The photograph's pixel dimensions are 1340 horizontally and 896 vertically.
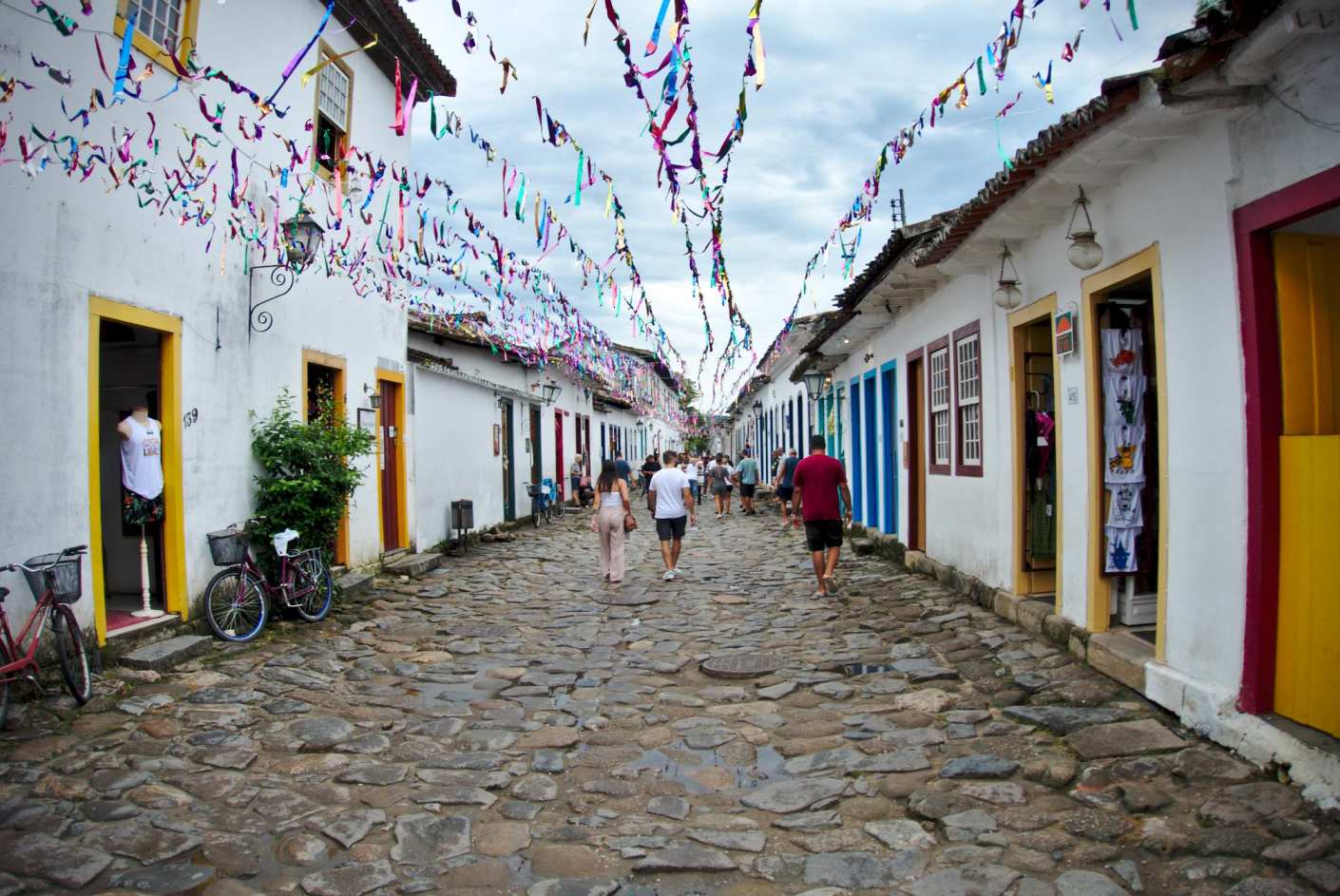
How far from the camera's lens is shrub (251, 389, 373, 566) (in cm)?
848

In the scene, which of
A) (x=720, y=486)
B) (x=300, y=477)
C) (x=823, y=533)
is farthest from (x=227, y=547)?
(x=720, y=486)

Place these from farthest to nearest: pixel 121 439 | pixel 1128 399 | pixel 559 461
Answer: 1. pixel 559 461
2. pixel 121 439
3. pixel 1128 399

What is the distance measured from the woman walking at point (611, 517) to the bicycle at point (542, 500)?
333 inches

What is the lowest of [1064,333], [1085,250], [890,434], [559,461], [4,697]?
[4,697]

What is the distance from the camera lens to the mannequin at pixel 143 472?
694 centimetres

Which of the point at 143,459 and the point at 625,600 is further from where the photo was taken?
the point at 625,600

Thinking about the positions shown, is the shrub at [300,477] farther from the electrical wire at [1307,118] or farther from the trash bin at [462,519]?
the electrical wire at [1307,118]

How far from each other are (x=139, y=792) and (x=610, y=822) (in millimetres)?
2283

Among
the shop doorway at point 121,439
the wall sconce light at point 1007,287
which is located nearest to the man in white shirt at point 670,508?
the wall sconce light at point 1007,287

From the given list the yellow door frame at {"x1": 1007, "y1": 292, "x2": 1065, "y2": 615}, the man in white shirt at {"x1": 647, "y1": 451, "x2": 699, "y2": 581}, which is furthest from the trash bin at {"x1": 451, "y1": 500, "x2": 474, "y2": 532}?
the yellow door frame at {"x1": 1007, "y1": 292, "x2": 1065, "y2": 615}

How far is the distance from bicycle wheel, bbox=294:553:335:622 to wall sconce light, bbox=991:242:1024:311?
656 cm

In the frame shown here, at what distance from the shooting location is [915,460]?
11.4 metres

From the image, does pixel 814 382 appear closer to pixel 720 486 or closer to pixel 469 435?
pixel 720 486

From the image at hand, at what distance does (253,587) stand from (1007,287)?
271 inches
